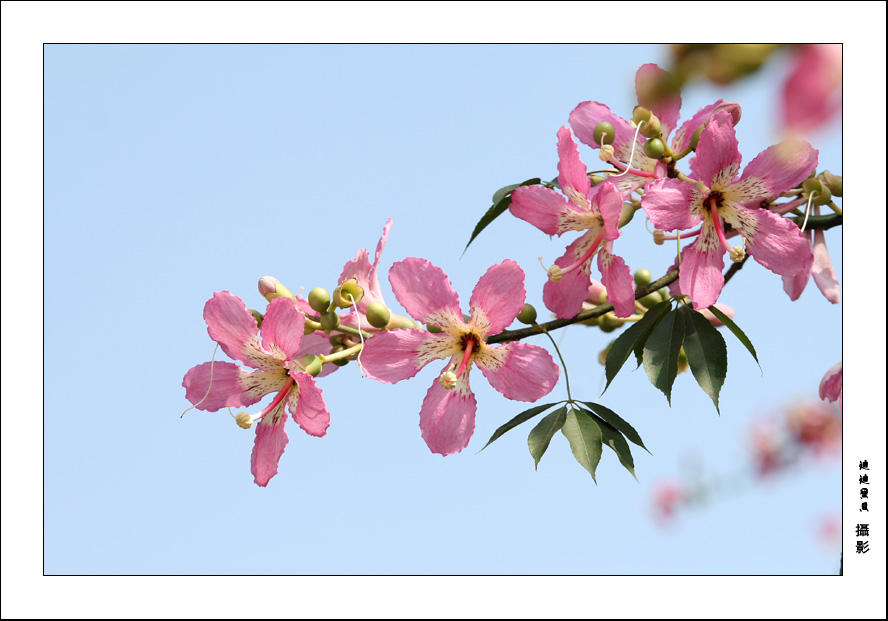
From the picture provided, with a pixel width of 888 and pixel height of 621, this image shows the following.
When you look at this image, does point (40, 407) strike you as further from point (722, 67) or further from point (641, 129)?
point (722, 67)

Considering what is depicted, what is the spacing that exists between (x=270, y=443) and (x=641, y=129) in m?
1.01

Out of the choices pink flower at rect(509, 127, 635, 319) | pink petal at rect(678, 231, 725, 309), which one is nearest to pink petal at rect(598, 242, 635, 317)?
pink flower at rect(509, 127, 635, 319)

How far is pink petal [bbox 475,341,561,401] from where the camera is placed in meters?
1.63

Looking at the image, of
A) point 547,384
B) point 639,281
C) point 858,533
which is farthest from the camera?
point 858,533

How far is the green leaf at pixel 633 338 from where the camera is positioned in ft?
5.49

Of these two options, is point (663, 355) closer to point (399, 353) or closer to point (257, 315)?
point (399, 353)

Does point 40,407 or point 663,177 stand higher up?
point 663,177

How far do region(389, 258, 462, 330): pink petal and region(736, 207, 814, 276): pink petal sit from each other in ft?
2.00

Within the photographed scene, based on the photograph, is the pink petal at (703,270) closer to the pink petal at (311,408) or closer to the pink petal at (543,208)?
the pink petal at (543,208)

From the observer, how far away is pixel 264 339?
1.66 meters

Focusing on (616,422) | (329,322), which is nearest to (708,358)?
(616,422)

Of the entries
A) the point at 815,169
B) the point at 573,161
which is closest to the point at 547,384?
the point at 573,161

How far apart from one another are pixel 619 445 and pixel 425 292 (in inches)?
19.4

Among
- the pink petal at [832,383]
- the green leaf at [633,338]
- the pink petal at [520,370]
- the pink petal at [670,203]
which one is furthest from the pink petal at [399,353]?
the pink petal at [832,383]
